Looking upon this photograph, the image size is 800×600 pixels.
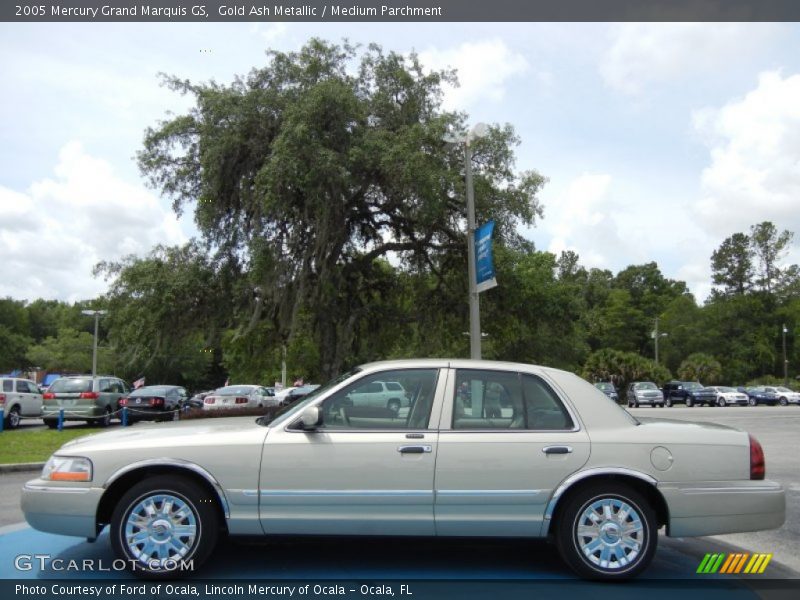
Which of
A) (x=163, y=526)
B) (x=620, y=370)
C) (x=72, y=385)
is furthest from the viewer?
(x=620, y=370)

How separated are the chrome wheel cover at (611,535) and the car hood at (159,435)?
7.97 feet

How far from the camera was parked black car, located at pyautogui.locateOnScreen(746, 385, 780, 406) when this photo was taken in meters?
49.8

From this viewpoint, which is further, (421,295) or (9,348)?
(9,348)

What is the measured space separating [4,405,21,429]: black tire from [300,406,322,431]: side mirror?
2094cm

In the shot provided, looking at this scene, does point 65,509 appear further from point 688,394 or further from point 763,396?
point 763,396

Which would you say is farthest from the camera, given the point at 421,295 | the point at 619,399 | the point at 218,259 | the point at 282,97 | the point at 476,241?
the point at 619,399

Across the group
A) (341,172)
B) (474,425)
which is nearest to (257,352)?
(341,172)

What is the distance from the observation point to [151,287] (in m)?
19.2

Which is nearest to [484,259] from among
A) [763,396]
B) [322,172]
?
[322,172]

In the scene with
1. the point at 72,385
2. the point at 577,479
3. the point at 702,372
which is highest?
the point at 702,372

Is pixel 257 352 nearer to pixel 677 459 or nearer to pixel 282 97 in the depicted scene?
pixel 282 97

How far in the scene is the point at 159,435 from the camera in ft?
17.7

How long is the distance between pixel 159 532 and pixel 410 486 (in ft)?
5.90

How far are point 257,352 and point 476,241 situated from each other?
1321 cm
